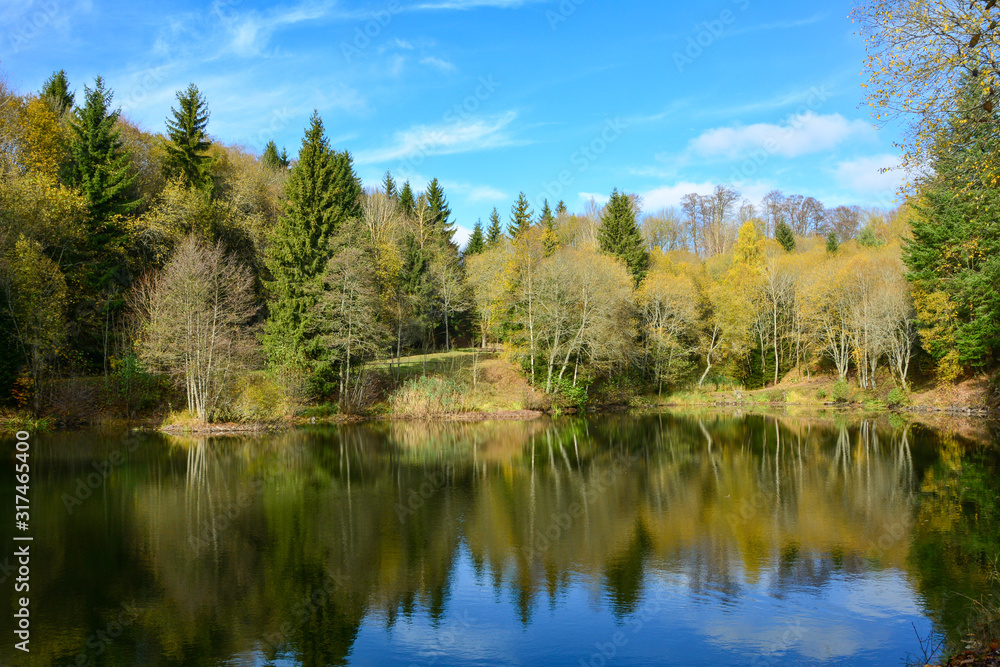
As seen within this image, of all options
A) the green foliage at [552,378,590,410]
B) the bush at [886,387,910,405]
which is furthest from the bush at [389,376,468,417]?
the bush at [886,387,910,405]

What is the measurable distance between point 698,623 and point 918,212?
35.9 metres

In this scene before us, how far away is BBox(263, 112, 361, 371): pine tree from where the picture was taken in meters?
32.8

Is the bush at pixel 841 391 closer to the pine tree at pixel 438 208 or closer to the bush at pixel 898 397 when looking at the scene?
the bush at pixel 898 397

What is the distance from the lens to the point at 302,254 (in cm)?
3369

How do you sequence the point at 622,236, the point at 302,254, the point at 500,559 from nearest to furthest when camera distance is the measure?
the point at 500,559
the point at 302,254
the point at 622,236

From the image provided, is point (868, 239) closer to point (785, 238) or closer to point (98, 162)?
point (785, 238)

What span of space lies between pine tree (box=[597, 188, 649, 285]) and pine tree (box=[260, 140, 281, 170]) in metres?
28.8

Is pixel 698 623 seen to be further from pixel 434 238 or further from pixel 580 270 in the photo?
pixel 434 238

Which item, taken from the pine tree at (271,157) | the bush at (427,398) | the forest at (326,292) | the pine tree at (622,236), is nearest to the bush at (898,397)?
the forest at (326,292)

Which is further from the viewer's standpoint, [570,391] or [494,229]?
[494,229]

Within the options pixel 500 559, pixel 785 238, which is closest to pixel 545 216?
pixel 785 238

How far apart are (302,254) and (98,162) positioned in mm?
11207

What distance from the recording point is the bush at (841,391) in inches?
1606

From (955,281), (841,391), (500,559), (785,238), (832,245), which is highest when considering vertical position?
(785,238)
